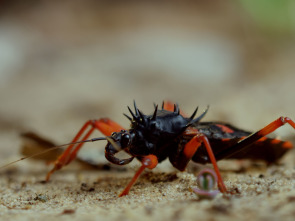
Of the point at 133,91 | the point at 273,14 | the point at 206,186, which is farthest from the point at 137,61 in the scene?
the point at 206,186

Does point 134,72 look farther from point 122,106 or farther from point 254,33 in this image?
point 254,33

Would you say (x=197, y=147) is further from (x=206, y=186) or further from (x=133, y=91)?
(x=133, y=91)

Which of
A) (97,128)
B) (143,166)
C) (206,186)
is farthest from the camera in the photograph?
(97,128)

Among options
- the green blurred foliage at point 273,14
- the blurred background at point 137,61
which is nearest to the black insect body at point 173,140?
the blurred background at point 137,61

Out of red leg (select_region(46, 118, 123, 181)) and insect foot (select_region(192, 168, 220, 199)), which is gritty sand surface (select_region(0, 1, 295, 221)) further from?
red leg (select_region(46, 118, 123, 181))

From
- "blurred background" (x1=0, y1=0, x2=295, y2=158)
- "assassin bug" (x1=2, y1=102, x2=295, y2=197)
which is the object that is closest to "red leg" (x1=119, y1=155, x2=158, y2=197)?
"assassin bug" (x1=2, y1=102, x2=295, y2=197)

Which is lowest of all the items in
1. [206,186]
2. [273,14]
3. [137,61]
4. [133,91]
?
[206,186]

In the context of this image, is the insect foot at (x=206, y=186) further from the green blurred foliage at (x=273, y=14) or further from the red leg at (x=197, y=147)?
the green blurred foliage at (x=273, y=14)
